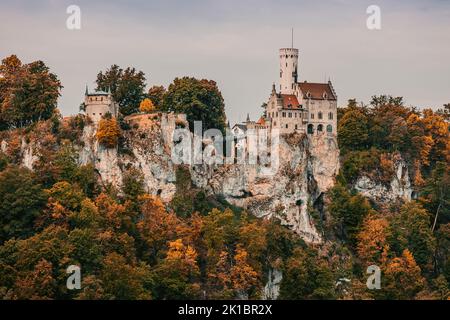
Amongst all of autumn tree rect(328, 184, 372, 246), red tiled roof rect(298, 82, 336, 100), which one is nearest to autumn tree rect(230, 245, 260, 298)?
autumn tree rect(328, 184, 372, 246)

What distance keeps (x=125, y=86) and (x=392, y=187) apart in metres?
24.9

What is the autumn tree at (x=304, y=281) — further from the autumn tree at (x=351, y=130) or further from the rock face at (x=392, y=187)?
the autumn tree at (x=351, y=130)

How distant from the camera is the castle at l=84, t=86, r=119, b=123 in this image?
10656cm

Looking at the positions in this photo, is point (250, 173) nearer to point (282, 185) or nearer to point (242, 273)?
point (282, 185)

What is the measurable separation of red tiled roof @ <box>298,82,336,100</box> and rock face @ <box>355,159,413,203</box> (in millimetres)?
7914

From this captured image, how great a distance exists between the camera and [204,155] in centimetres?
10988

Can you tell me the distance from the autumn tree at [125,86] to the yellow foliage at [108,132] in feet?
18.1

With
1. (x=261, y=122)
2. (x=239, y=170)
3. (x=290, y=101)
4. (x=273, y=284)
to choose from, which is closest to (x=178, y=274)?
(x=273, y=284)

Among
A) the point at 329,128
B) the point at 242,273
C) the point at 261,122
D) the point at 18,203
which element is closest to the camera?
the point at 18,203

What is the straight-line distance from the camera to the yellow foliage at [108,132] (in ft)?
346

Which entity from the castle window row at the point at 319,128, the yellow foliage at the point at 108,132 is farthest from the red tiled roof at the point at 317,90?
the yellow foliage at the point at 108,132

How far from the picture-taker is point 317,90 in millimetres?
115438
